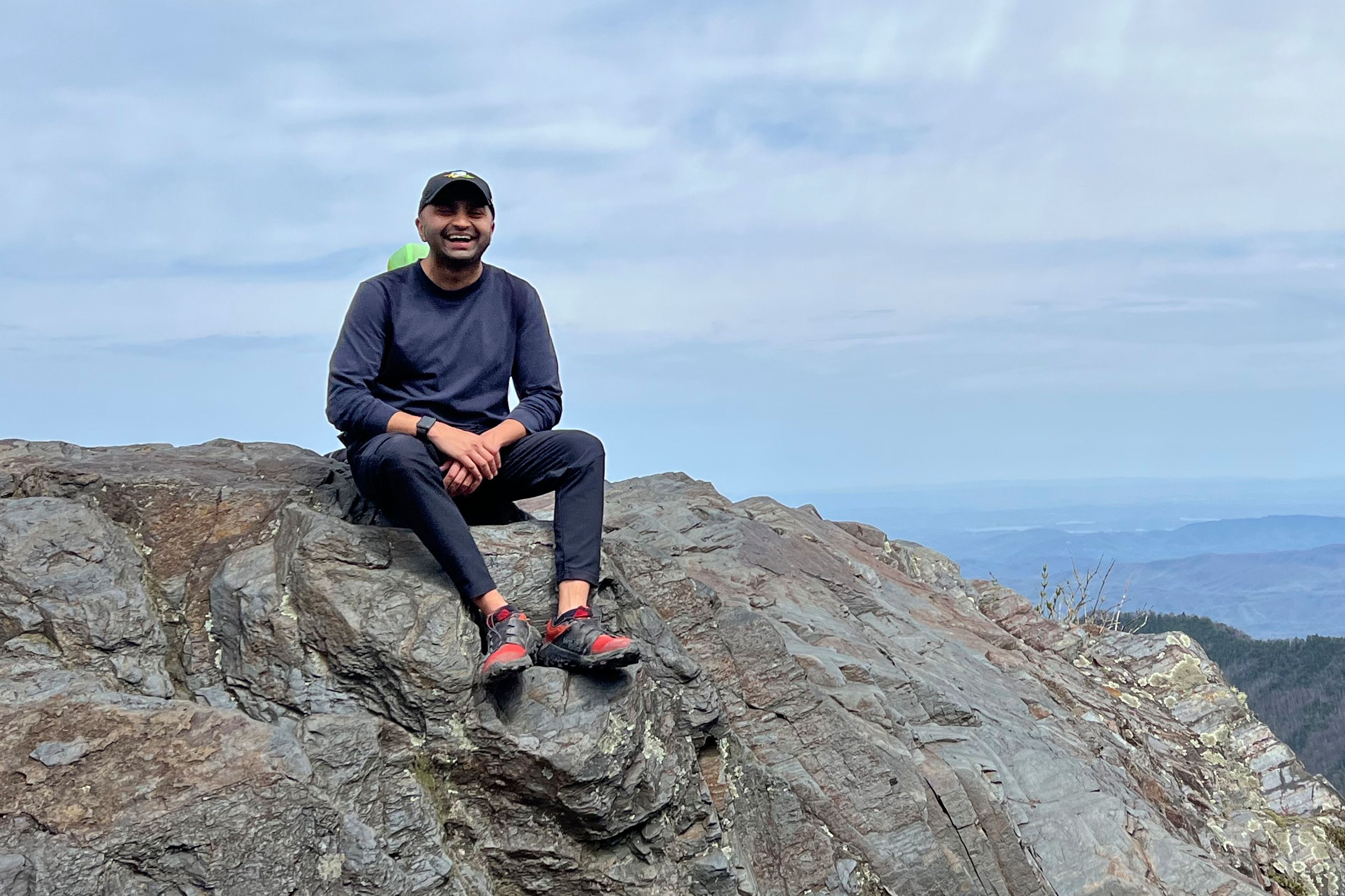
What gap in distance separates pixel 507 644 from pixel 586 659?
44cm

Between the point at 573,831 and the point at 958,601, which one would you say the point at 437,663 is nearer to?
the point at 573,831

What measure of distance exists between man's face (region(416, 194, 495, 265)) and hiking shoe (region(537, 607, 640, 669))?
241 centimetres

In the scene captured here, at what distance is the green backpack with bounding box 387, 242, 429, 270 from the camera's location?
8164 mm

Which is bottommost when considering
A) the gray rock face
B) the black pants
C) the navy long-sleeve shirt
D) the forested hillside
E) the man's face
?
the forested hillside

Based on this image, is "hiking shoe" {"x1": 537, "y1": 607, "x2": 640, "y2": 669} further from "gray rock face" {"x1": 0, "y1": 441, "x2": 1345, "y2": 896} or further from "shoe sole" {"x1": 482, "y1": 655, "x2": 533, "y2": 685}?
"shoe sole" {"x1": 482, "y1": 655, "x2": 533, "y2": 685}

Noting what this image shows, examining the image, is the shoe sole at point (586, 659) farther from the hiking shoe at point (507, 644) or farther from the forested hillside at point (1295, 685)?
the forested hillside at point (1295, 685)

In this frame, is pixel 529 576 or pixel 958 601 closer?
pixel 529 576

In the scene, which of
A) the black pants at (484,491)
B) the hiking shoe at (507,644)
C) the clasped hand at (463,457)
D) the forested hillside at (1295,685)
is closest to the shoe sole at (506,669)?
the hiking shoe at (507,644)

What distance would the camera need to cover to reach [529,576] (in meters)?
6.66

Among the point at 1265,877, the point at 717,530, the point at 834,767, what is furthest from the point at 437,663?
the point at 1265,877

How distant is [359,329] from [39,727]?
2.91 metres

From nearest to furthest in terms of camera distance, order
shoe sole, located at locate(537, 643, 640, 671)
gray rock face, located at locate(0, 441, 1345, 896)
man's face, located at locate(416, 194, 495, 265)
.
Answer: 1. gray rock face, located at locate(0, 441, 1345, 896)
2. shoe sole, located at locate(537, 643, 640, 671)
3. man's face, located at locate(416, 194, 495, 265)

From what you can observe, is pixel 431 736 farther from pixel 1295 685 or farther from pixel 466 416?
pixel 1295 685

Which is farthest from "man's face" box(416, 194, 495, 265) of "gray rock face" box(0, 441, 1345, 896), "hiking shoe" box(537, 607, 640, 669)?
"hiking shoe" box(537, 607, 640, 669)
